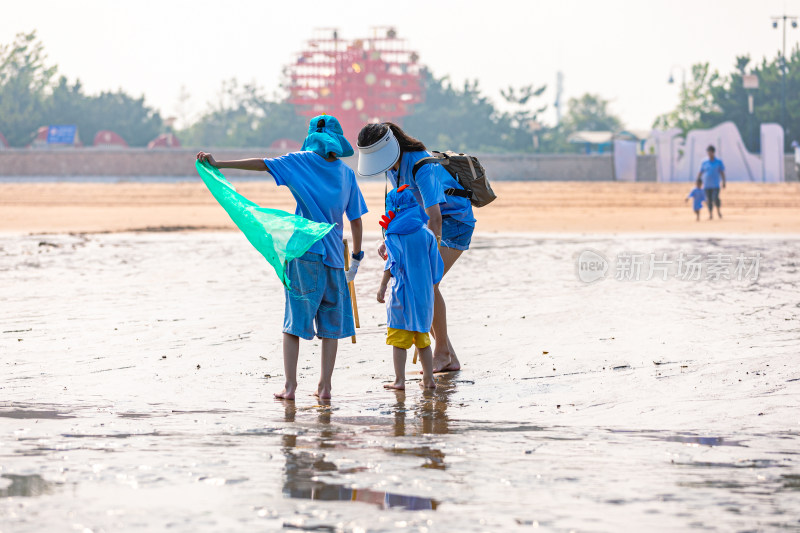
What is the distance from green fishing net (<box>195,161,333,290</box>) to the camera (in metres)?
5.66

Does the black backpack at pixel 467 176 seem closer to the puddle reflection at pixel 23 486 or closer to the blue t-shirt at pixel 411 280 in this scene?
the blue t-shirt at pixel 411 280

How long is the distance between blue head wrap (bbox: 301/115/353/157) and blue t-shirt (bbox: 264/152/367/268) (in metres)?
0.05

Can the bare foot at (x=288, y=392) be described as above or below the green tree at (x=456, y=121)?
below

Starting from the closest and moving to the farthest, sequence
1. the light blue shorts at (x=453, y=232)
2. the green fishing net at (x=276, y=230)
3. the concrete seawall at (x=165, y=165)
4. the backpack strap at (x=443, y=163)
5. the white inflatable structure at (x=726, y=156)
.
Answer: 1. the green fishing net at (x=276, y=230)
2. the backpack strap at (x=443, y=163)
3. the light blue shorts at (x=453, y=232)
4. the white inflatable structure at (x=726, y=156)
5. the concrete seawall at (x=165, y=165)

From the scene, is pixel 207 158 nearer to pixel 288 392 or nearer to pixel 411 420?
pixel 288 392

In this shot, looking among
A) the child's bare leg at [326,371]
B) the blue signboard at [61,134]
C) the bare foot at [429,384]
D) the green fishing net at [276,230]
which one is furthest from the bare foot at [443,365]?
the blue signboard at [61,134]

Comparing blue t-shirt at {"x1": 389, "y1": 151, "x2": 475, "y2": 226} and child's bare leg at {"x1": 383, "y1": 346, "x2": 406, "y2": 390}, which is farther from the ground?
blue t-shirt at {"x1": 389, "y1": 151, "x2": 475, "y2": 226}

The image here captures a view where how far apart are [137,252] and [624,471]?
530 inches

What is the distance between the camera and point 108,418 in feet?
17.3

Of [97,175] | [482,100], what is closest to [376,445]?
[97,175]

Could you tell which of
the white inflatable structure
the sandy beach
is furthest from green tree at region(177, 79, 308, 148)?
the sandy beach

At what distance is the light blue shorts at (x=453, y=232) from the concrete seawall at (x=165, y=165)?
4187 centimetres

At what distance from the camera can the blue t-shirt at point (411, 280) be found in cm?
606

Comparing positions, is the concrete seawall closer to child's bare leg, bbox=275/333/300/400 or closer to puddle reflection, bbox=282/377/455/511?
child's bare leg, bbox=275/333/300/400
